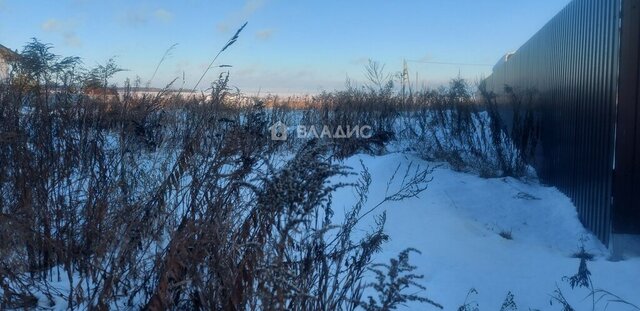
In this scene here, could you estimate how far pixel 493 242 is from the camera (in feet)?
22.6

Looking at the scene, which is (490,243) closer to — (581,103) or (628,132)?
(628,132)

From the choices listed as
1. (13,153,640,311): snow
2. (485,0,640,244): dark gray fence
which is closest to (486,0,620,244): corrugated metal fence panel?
(485,0,640,244): dark gray fence

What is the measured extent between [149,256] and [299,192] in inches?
47.9

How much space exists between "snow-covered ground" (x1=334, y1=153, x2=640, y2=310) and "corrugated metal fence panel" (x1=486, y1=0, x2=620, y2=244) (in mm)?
332

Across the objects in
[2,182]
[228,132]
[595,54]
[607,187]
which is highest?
[595,54]

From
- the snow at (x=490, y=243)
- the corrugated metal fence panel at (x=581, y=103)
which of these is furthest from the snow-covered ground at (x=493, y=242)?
the corrugated metal fence panel at (x=581, y=103)

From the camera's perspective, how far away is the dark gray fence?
20.2 feet

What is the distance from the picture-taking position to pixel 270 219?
296 cm

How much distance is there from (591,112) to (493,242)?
67.2 inches

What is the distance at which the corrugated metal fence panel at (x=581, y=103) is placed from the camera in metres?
6.52

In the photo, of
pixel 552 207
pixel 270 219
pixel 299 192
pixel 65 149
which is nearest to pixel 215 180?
pixel 270 219

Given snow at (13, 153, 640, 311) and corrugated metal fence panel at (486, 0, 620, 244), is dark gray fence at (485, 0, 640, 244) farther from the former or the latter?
snow at (13, 153, 640, 311)

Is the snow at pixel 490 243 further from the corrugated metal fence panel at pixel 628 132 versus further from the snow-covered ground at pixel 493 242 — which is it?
the corrugated metal fence panel at pixel 628 132

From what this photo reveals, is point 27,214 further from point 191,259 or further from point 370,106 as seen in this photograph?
point 370,106
